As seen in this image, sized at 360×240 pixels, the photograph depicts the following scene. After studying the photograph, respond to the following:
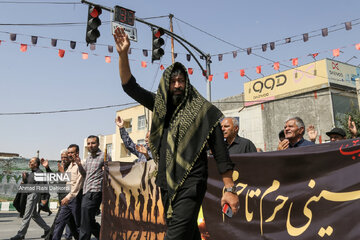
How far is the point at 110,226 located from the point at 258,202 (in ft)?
8.91

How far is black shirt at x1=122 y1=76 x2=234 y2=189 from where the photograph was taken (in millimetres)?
2447

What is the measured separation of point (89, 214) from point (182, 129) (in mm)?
3740

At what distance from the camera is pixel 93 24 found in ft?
29.9

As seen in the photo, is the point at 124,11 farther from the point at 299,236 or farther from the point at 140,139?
the point at 140,139

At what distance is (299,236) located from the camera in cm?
376

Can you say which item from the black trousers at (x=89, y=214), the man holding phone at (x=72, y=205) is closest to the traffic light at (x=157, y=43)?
the man holding phone at (x=72, y=205)

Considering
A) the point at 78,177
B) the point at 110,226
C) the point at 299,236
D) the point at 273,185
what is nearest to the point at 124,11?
the point at 78,177

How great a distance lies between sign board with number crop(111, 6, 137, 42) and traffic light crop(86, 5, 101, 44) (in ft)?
1.99

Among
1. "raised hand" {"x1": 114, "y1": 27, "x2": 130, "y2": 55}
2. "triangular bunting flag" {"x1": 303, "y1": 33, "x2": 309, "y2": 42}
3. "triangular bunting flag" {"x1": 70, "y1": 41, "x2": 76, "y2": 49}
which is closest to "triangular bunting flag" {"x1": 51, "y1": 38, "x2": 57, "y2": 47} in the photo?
"triangular bunting flag" {"x1": 70, "y1": 41, "x2": 76, "y2": 49}

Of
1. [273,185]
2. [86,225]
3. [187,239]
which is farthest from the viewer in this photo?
[86,225]

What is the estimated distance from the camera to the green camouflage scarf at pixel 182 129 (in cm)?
243

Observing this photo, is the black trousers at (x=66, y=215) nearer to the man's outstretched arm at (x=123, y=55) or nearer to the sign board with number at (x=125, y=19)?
the man's outstretched arm at (x=123, y=55)

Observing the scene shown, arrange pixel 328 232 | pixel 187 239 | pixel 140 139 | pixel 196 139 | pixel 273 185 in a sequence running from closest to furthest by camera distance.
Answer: pixel 187 239
pixel 196 139
pixel 328 232
pixel 273 185
pixel 140 139

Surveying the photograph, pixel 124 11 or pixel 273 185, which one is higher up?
pixel 124 11
